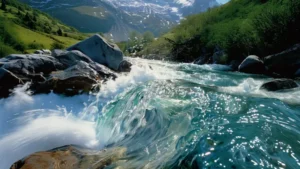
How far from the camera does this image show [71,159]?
5938mm

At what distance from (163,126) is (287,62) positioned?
16491mm

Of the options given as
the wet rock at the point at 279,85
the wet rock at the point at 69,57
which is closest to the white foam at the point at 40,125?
the wet rock at the point at 69,57

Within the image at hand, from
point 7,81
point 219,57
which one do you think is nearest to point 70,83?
point 7,81

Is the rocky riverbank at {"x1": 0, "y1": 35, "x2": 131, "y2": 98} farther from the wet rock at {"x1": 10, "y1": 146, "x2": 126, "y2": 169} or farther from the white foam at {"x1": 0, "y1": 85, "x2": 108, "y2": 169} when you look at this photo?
the wet rock at {"x1": 10, "y1": 146, "x2": 126, "y2": 169}

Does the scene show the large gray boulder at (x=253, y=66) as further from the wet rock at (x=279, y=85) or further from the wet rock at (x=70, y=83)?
the wet rock at (x=70, y=83)

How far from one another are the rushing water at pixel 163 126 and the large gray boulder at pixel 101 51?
5807 mm

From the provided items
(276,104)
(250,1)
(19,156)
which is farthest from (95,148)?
(250,1)

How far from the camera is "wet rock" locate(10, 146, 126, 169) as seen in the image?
5.46 meters

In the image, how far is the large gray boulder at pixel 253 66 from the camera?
21902 millimetres

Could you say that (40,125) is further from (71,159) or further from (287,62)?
(287,62)

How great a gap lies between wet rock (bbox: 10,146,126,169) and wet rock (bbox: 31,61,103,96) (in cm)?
437

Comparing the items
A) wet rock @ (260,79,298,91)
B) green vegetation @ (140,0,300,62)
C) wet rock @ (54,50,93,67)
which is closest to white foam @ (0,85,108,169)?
wet rock @ (54,50,93,67)

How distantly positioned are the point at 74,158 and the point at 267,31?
2448cm

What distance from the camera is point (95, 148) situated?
709 cm
